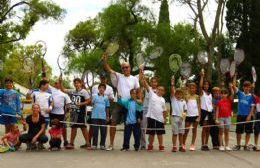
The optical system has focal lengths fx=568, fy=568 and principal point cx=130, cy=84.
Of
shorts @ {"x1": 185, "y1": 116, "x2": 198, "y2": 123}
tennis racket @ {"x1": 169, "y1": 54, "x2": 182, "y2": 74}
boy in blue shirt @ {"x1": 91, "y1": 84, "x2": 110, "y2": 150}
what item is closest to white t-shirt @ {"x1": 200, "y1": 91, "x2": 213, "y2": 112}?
shorts @ {"x1": 185, "y1": 116, "x2": 198, "y2": 123}

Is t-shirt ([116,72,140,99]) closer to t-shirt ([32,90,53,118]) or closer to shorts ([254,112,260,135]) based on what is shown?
t-shirt ([32,90,53,118])

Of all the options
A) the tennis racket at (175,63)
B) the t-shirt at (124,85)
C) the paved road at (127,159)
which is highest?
the tennis racket at (175,63)

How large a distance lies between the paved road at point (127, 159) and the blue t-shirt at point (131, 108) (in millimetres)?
852

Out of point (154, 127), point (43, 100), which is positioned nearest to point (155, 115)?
point (154, 127)

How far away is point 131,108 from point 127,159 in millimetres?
2360

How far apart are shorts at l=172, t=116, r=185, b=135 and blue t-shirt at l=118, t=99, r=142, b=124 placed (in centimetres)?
98

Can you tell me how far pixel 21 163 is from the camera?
11.2 m

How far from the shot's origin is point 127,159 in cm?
1204

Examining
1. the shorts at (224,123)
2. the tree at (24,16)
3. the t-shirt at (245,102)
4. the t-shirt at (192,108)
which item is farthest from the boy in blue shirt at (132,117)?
the tree at (24,16)

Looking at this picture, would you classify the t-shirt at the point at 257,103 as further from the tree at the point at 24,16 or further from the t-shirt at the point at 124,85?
the tree at the point at 24,16

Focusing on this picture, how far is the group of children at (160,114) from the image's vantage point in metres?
14.2

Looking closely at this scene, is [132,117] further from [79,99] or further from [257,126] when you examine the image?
[257,126]

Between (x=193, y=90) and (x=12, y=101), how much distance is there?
184 inches

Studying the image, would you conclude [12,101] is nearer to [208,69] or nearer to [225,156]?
[225,156]
